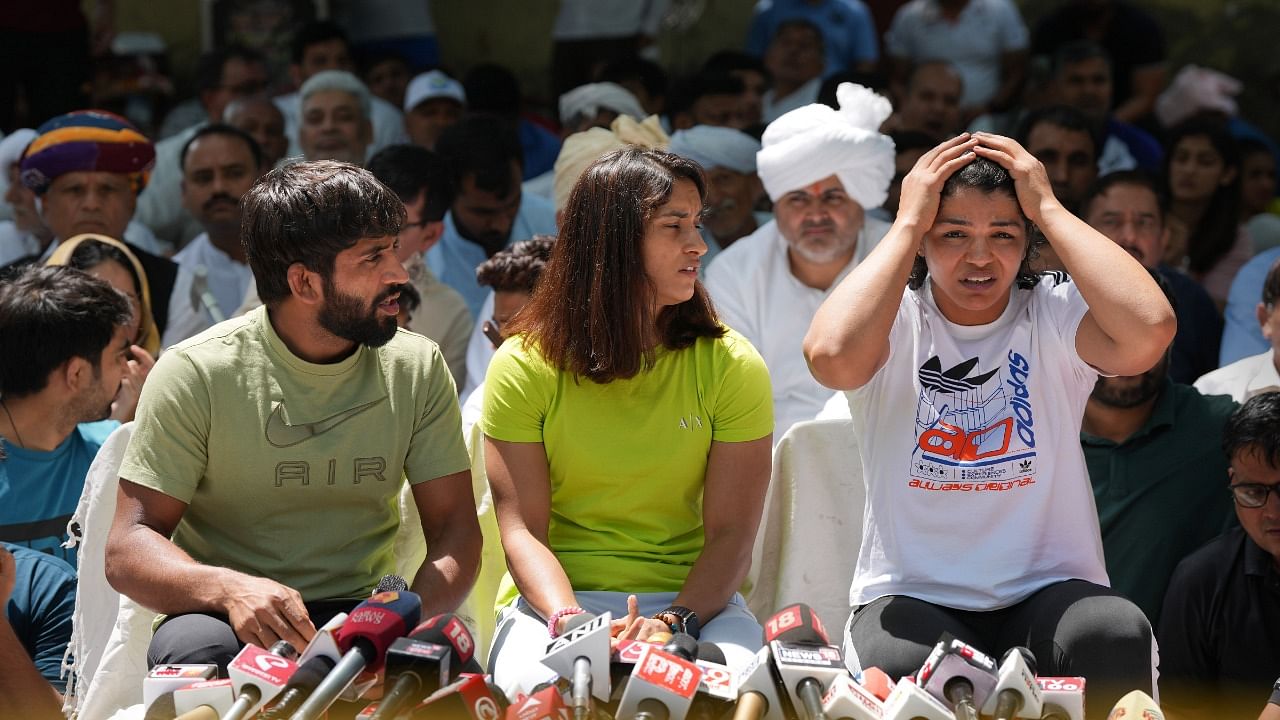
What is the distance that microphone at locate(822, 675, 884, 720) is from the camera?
95.9 inches

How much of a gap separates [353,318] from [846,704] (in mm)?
1339

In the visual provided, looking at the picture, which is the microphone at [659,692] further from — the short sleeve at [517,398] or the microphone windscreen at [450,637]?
the short sleeve at [517,398]

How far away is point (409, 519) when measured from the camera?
356 centimetres

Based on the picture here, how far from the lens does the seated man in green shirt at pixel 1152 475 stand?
386cm

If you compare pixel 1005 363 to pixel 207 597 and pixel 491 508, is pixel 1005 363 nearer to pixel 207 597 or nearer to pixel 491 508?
pixel 491 508

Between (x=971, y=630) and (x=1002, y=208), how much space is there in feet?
2.84

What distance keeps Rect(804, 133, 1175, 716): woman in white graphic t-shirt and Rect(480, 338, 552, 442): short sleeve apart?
25.2 inches

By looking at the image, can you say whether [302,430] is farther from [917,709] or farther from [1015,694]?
[1015,694]

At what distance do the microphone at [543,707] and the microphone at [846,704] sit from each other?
1.45 ft

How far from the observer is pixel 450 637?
258 centimetres

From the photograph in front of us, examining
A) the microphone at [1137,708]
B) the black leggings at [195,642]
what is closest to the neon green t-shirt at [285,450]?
the black leggings at [195,642]

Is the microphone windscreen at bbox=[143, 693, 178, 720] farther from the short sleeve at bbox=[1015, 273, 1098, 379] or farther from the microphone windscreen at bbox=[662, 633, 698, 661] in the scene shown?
the short sleeve at bbox=[1015, 273, 1098, 379]

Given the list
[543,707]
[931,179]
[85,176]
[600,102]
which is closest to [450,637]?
[543,707]

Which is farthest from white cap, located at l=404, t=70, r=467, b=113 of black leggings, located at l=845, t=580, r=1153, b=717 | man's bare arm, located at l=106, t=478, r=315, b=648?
black leggings, located at l=845, t=580, r=1153, b=717
